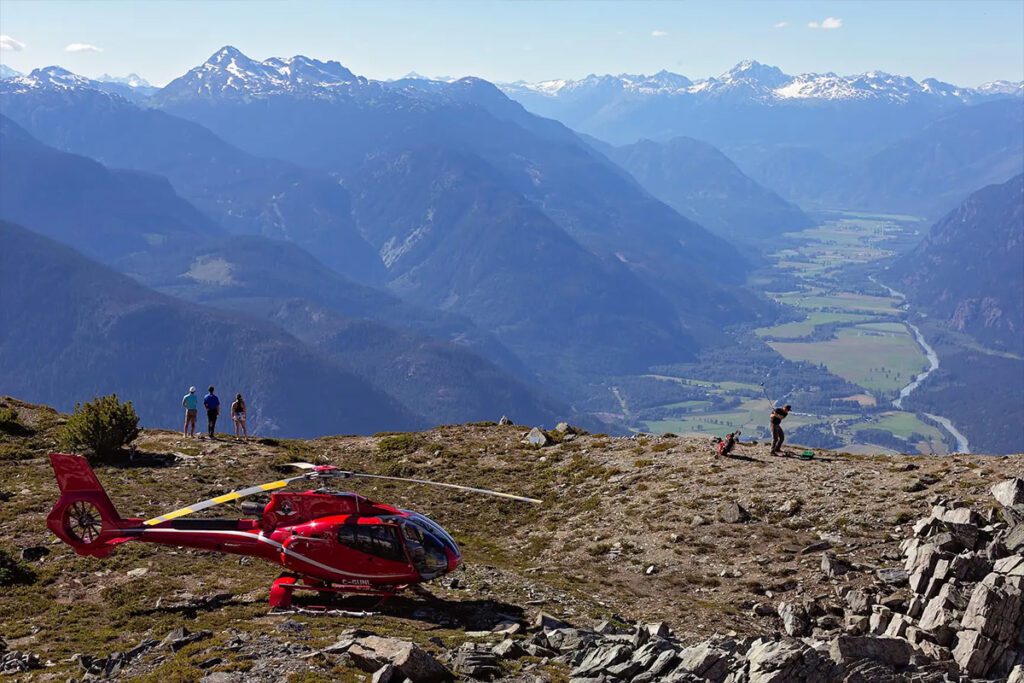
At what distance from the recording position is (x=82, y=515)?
97.5 feet

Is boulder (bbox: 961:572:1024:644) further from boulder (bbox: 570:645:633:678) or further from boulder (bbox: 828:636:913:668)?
boulder (bbox: 570:645:633:678)

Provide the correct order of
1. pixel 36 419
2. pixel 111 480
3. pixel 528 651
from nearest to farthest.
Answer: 1. pixel 528 651
2. pixel 111 480
3. pixel 36 419

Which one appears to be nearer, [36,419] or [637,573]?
[637,573]

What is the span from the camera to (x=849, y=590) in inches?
1237

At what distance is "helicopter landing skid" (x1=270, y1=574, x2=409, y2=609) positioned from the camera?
1076 inches

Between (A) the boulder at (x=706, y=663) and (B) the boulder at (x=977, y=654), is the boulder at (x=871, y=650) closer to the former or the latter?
(B) the boulder at (x=977, y=654)

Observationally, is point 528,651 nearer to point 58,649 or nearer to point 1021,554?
point 58,649

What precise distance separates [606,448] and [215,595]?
89.5ft

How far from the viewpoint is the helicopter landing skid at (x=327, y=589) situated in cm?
2733

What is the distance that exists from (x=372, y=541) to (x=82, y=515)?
10404 mm

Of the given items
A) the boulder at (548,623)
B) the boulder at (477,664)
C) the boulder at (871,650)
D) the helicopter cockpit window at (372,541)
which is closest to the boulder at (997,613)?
the boulder at (871,650)

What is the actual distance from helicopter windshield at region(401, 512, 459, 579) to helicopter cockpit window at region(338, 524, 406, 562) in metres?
0.40

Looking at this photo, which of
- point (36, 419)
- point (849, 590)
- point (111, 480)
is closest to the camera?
point (849, 590)

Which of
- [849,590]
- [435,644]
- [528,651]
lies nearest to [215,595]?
[435,644]
